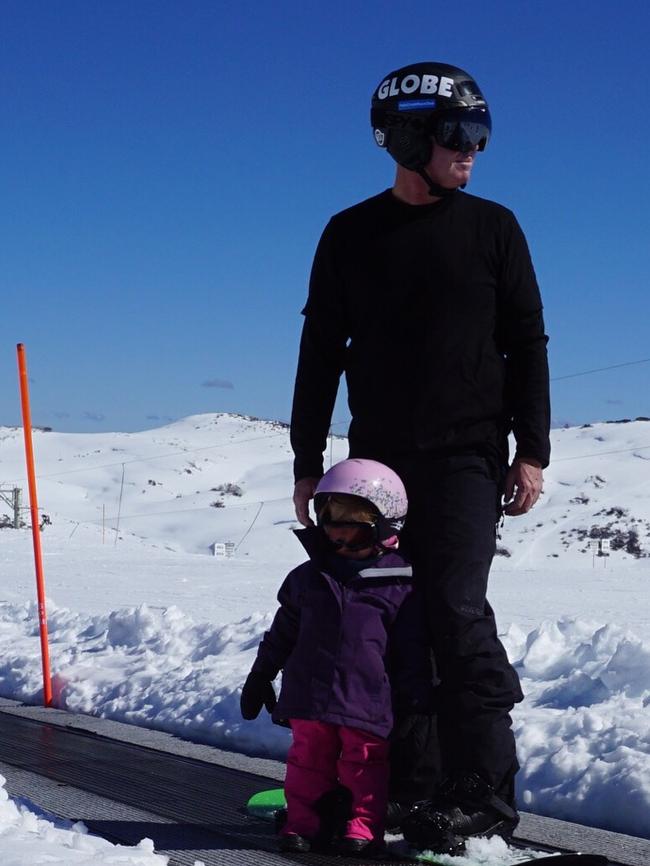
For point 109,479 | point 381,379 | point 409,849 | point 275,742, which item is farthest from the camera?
point 109,479

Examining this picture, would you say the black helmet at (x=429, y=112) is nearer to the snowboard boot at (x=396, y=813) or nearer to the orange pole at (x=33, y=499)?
the snowboard boot at (x=396, y=813)

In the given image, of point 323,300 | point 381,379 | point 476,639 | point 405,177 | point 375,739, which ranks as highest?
point 405,177

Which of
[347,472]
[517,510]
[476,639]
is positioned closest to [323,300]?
[347,472]

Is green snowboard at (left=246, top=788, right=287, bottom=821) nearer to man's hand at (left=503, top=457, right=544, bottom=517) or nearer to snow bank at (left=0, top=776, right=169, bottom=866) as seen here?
snow bank at (left=0, top=776, right=169, bottom=866)

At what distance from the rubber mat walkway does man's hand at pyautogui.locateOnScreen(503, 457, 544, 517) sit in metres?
0.97

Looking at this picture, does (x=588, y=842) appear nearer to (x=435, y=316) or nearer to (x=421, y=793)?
(x=421, y=793)

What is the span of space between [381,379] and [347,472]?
1.01ft

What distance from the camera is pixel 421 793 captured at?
3.46 meters

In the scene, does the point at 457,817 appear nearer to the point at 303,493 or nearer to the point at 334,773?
the point at 334,773

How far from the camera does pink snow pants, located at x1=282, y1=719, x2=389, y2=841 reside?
333cm

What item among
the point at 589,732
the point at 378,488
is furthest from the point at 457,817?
the point at 589,732

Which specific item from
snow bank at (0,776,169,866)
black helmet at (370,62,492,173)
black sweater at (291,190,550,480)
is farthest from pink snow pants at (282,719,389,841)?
black helmet at (370,62,492,173)

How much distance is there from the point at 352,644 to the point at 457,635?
0.97ft

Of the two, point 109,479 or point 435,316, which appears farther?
point 109,479
